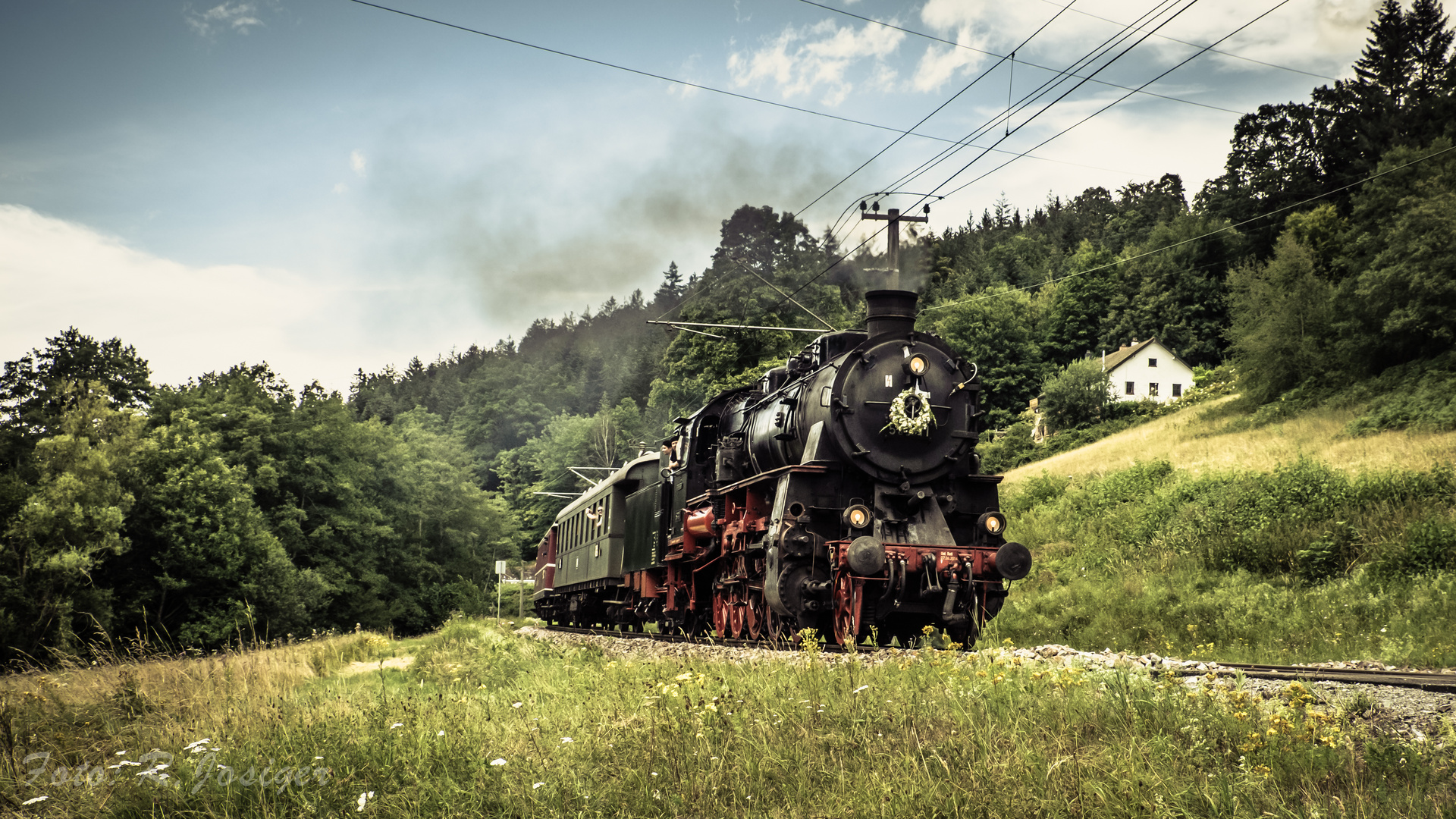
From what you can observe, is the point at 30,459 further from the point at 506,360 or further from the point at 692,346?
the point at 506,360

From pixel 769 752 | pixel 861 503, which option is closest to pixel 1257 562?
pixel 861 503

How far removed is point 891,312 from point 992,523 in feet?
9.50

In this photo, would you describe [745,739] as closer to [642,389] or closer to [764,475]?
[764,475]

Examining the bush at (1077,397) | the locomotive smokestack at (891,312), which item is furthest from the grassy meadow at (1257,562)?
the bush at (1077,397)

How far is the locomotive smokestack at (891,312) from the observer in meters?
11.9

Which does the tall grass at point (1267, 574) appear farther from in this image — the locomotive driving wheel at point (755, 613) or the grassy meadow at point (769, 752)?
the grassy meadow at point (769, 752)

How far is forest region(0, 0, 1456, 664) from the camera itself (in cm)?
2917

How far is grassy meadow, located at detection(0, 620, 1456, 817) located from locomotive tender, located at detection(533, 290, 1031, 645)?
2964 mm

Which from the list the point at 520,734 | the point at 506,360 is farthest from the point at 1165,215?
the point at 520,734

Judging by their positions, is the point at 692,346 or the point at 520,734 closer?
the point at 520,734

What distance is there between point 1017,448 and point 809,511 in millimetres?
40776

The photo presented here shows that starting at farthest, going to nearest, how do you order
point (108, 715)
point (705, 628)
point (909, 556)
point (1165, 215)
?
1. point (1165, 215)
2. point (705, 628)
3. point (909, 556)
4. point (108, 715)

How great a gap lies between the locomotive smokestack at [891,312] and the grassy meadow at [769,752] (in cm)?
517

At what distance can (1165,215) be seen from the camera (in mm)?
77188
